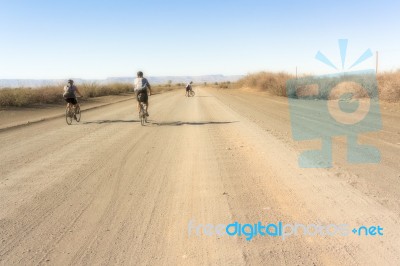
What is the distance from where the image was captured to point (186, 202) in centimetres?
551

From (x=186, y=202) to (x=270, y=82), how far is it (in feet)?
135

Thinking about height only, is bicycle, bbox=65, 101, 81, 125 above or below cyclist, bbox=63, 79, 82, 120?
below

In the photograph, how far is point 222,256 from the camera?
389cm

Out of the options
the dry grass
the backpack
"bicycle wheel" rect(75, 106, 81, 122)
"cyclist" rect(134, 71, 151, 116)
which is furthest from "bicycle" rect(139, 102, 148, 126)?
the dry grass

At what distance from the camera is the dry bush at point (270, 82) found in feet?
124

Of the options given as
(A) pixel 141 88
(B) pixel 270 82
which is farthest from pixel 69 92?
(B) pixel 270 82

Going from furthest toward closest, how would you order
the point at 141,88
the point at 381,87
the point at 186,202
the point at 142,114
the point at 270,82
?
the point at 270,82
the point at 381,87
the point at 141,88
the point at 142,114
the point at 186,202

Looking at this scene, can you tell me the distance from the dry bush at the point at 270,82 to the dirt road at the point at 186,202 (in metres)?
27.8

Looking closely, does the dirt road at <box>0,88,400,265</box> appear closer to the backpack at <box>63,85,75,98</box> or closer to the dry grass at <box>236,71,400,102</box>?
the backpack at <box>63,85,75,98</box>

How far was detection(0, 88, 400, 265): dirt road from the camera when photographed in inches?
157

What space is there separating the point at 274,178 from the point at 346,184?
1129mm

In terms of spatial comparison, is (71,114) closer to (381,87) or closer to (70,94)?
(70,94)

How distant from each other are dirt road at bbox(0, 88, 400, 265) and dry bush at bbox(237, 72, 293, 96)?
27.8 meters

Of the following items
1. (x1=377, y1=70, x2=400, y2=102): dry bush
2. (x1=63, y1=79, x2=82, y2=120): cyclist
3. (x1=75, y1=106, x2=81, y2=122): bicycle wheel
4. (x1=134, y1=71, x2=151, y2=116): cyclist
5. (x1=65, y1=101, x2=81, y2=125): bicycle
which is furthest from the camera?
(x1=377, y1=70, x2=400, y2=102): dry bush
